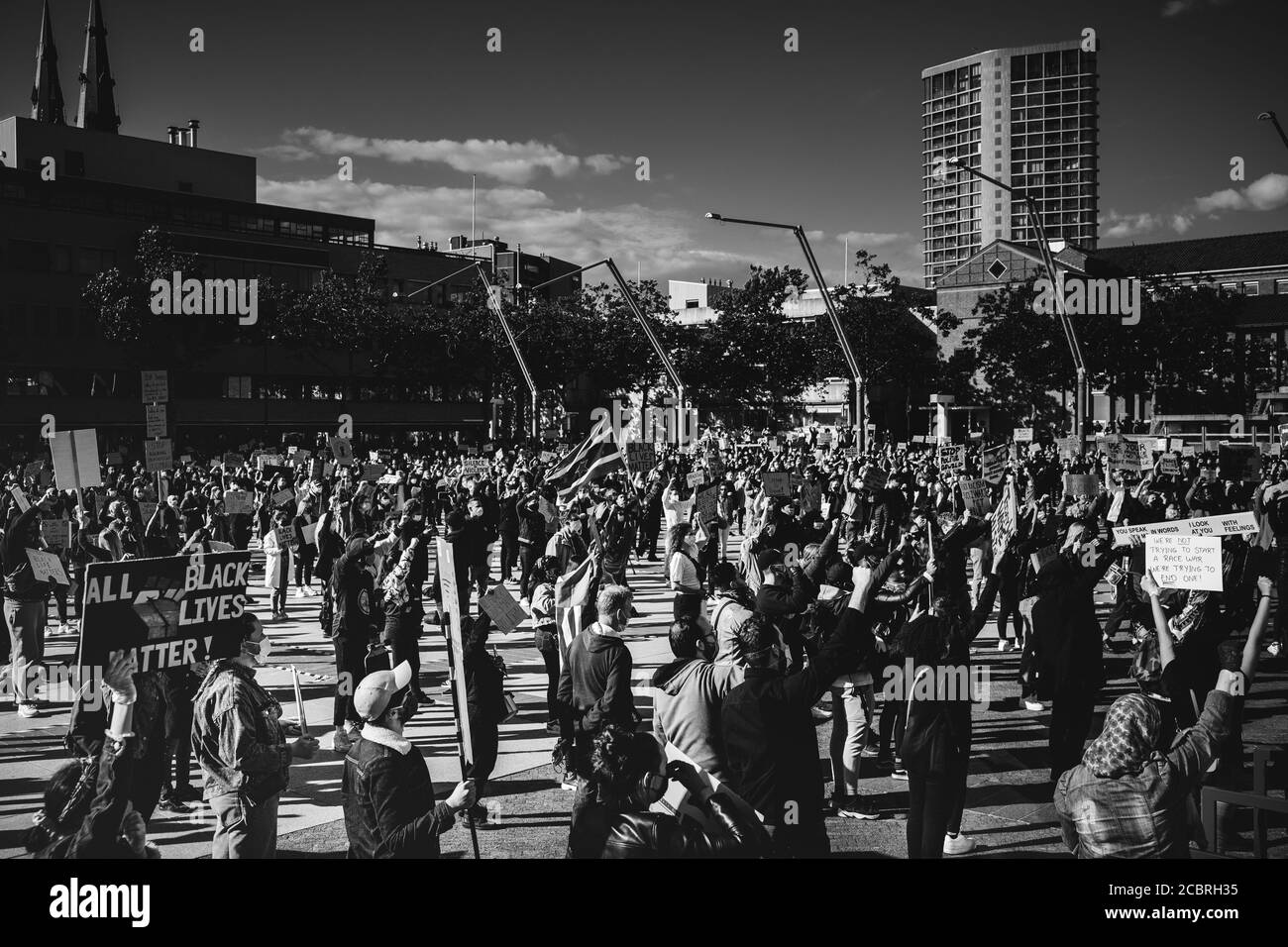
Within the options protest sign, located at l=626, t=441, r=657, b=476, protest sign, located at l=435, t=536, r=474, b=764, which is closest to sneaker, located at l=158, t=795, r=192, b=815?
protest sign, located at l=435, t=536, r=474, b=764

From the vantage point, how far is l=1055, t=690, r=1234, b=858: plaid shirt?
4.41 m

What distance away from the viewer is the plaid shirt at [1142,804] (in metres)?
4.41

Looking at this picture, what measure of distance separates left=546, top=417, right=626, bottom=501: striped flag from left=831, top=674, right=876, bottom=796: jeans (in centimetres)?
901

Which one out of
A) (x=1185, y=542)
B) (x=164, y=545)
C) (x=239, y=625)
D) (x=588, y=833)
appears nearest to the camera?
(x=588, y=833)

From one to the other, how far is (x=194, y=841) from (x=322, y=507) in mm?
11358

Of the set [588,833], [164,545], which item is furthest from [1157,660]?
[164,545]

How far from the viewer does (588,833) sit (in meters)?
4.52

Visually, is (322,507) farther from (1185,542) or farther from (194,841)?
(1185,542)

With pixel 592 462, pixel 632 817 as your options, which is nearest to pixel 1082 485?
pixel 592 462

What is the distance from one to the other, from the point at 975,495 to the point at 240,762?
1228cm

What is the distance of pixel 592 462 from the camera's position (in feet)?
55.1

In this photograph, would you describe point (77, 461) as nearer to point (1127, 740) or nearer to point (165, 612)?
point (165, 612)

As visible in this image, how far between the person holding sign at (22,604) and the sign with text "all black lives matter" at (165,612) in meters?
4.58
